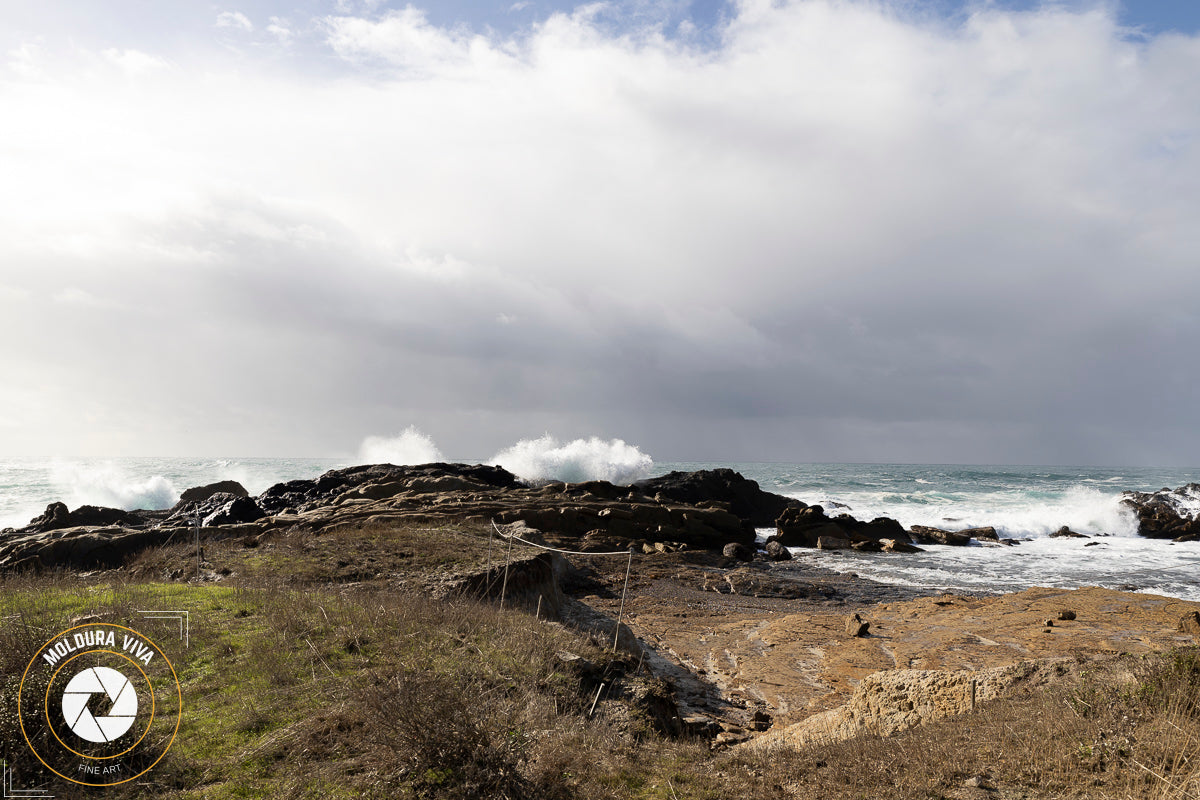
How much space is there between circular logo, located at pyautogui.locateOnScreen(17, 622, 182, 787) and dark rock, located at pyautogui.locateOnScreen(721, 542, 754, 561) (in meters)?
25.3

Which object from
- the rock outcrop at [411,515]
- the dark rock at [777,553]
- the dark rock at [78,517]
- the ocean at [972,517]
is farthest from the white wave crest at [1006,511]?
the dark rock at [78,517]

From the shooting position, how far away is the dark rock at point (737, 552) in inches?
1146

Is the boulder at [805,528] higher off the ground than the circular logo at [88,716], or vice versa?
the circular logo at [88,716]

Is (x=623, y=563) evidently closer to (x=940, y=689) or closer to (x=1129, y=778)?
(x=940, y=689)

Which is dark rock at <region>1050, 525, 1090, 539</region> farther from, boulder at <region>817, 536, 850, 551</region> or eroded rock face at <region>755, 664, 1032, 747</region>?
eroded rock face at <region>755, 664, 1032, 747</region>

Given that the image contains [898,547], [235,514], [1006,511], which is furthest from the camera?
[1006,511]

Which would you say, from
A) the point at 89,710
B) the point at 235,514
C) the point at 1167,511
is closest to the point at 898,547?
the point at 1167,511

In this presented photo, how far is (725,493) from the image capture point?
148 ft

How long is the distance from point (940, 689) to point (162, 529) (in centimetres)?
2086

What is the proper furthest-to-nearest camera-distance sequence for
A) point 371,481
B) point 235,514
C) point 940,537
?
point 371,481, point 940,537, point 235,514

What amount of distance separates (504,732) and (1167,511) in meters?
57.7

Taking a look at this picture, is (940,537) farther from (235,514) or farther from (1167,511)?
(235,514)

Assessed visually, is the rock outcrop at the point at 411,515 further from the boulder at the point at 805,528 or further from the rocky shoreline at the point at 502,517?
the boulder at the point at 805,528

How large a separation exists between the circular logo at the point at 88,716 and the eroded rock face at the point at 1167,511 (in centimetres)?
5537
